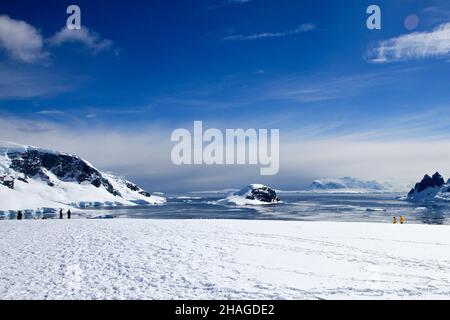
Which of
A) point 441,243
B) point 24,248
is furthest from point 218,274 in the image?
point 441,243

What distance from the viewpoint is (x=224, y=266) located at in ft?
47.3

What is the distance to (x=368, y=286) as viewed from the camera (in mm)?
11766

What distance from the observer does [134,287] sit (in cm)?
1161

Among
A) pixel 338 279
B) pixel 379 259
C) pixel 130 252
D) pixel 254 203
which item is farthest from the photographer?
pixel 254 203

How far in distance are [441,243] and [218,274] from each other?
48.8 feet

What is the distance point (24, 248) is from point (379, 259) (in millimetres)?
17770

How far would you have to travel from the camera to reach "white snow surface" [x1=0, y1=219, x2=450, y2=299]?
11172 mm

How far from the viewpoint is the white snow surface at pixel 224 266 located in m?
11.2

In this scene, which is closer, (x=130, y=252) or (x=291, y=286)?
(x=291, y=286)

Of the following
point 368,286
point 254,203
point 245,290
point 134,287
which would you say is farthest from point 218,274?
point 254,203
